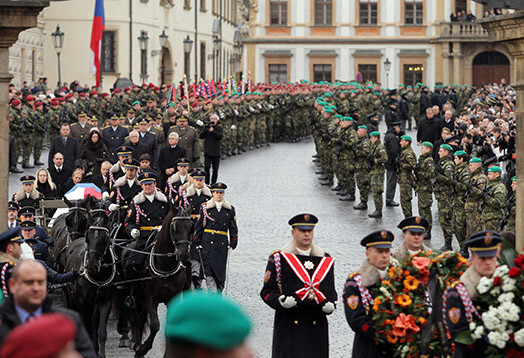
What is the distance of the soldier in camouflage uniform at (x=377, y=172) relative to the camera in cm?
2373

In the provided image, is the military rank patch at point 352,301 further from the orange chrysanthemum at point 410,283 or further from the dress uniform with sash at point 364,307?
the orange chrysanthemum at point 410,283

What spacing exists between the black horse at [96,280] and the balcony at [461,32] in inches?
2449

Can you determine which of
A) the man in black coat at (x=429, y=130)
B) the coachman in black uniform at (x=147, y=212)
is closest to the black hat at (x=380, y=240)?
the coachman in black uniform at (x=147, y=212)

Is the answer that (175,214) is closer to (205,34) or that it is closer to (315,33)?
(205,34)

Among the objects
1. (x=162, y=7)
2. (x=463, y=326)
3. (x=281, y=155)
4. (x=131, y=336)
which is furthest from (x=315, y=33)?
(x=463, y=326)

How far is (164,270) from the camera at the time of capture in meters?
12.7

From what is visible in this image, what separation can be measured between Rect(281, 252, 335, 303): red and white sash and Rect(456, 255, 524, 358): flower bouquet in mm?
1963

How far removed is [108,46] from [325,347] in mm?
44481

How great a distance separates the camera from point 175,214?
12492 mm

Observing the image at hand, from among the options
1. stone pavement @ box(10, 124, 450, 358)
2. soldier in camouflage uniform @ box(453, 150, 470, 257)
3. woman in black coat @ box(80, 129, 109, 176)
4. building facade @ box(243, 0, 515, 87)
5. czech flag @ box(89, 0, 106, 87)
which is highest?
building facade @ box(243, 0, 515, 87)

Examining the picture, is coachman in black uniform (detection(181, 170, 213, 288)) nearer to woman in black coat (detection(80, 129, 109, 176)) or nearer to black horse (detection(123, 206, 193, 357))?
black horse (detection(123, 206, 193, 357))

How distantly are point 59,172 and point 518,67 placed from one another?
12.4 m

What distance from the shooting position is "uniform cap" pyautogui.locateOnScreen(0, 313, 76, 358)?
3.58 m

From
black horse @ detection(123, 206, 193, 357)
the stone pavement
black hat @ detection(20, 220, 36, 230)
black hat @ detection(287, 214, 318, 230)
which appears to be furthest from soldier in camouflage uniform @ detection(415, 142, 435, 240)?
black hat @ detection(287, 214, 318, 230)
